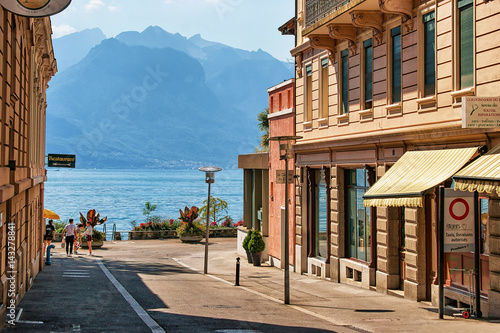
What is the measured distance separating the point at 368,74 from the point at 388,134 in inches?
120

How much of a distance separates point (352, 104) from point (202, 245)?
22292 millimetres

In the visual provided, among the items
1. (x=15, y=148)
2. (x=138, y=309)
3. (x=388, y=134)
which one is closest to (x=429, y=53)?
(x=388, y=134)

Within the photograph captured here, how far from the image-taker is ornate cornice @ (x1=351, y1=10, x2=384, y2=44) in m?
18.0

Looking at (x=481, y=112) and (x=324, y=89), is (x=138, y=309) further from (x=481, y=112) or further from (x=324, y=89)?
(x=324, y=89)

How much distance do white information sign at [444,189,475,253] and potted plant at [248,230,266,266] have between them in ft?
53.5

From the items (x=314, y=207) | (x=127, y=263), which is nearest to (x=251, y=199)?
(x=127, y=263)

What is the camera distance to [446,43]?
585 inches

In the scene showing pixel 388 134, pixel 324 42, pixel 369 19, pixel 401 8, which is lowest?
pixel 388 134

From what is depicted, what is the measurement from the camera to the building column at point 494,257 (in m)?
12.5

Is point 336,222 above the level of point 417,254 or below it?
above

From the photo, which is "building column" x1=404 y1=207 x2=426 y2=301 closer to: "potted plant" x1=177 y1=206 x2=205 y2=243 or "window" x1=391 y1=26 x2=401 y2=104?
"window" x1=391 y1=26 x2=401 y2=104

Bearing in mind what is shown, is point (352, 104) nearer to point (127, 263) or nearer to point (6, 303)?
point (6, 303)

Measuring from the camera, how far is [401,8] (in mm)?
16344

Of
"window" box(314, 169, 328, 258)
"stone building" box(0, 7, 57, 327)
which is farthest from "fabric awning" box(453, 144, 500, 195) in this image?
"window" box(314, 169, 328, 258)
